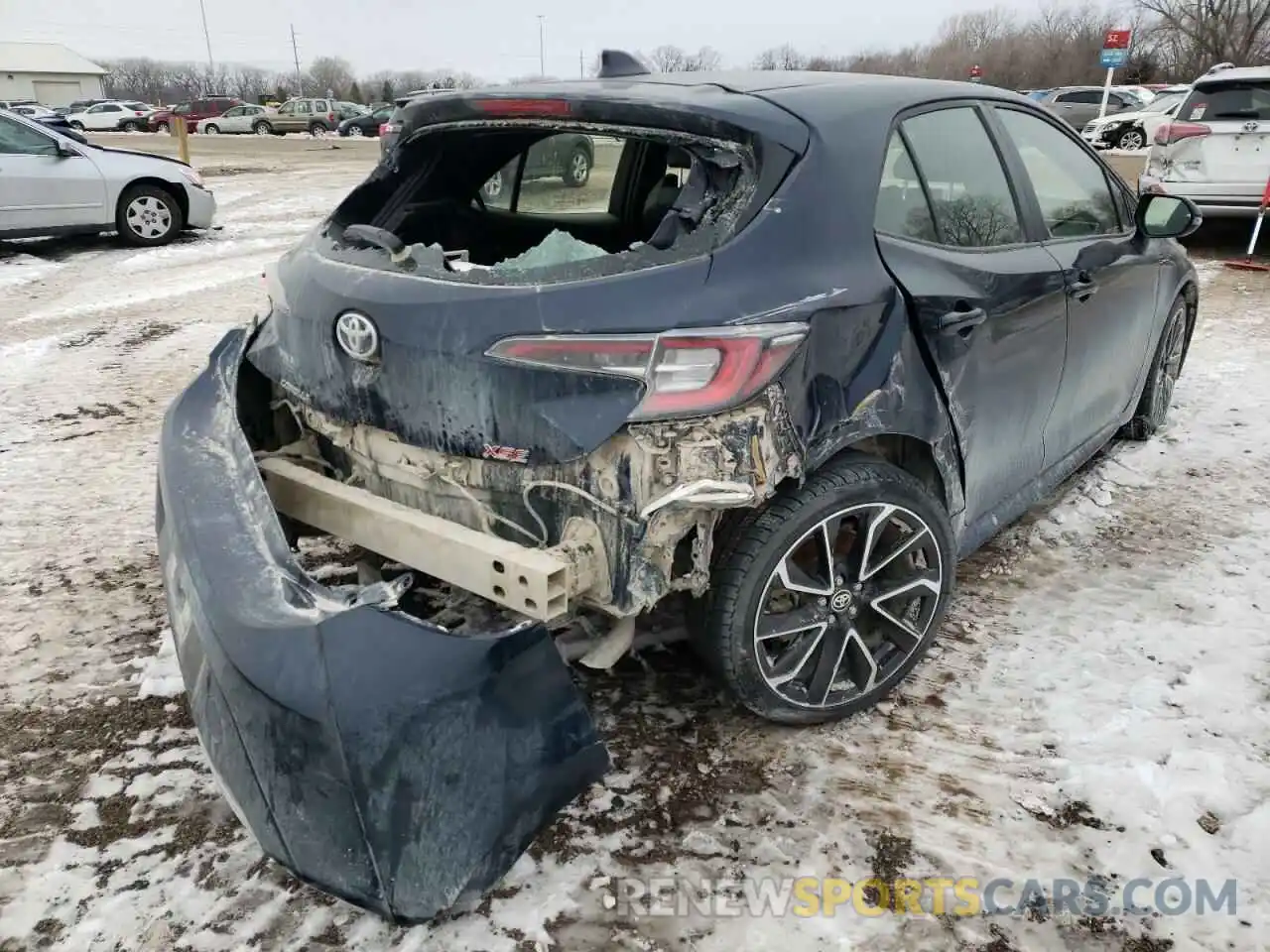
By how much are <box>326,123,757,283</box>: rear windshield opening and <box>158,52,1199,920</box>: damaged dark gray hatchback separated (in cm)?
2

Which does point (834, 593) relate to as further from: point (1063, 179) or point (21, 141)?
point (21, 141)

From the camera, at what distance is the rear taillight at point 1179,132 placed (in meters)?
8.70

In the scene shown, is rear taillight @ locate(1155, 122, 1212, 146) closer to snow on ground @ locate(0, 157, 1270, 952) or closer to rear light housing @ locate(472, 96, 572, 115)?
snow on ground @ locate(0, 157, 1270, 952)

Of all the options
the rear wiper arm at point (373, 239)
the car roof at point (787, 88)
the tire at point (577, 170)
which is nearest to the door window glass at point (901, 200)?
the car roof at point (787, 88)

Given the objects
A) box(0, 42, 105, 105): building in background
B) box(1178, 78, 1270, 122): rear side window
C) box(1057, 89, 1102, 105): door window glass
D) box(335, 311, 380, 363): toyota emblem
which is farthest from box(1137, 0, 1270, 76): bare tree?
box(0, 42, 105, 105): building in background

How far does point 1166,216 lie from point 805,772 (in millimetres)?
2714

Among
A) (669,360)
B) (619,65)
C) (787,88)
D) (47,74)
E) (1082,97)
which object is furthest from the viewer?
(47,74)

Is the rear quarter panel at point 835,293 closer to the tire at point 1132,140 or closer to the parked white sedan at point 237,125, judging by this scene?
the tire at point 1132,140

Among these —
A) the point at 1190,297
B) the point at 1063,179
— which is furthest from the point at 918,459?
the point at 1190,297

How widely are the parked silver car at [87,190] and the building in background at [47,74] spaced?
254 ft

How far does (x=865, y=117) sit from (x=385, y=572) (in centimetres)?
202

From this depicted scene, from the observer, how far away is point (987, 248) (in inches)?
112

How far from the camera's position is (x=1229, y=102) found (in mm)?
8820

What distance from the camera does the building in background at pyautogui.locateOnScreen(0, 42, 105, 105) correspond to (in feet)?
236
